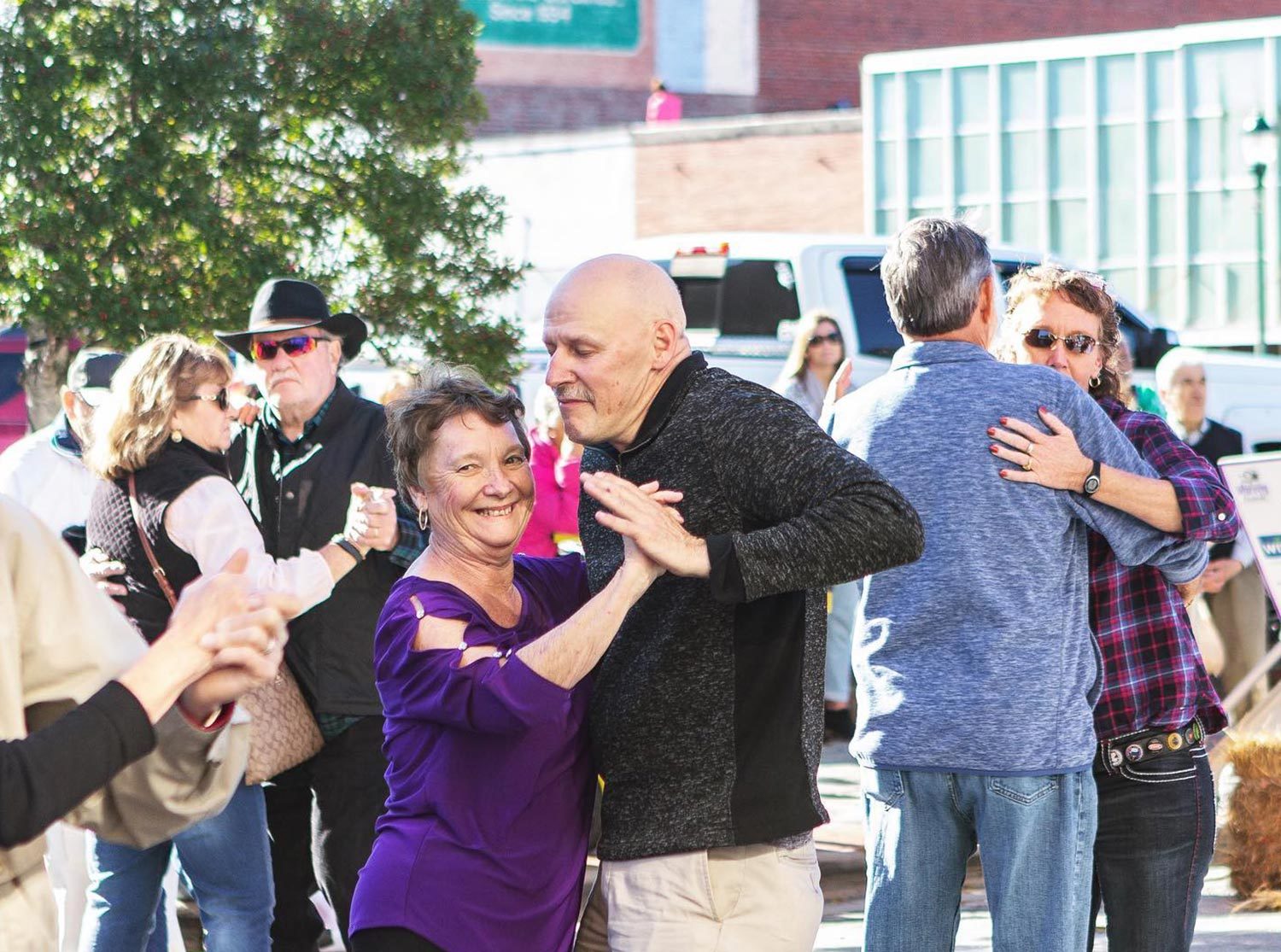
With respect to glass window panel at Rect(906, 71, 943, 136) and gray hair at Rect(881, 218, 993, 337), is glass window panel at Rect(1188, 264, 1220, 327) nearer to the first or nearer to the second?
glass window panel at Rect(906, 71, 943, 136)

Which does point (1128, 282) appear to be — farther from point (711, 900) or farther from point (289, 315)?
point (711, 900)

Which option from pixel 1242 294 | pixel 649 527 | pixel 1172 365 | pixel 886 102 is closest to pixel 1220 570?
pixel 1172 365

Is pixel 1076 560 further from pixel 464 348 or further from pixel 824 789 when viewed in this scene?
pixel 464 348

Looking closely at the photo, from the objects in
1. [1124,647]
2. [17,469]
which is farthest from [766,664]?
[17,469]

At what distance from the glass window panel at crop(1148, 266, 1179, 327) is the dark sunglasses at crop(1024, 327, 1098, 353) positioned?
30.9 m

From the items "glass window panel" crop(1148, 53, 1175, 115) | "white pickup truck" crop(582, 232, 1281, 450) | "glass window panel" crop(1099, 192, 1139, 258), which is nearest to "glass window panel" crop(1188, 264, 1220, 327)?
"glass window panel" crop(1099, 192, 1139, 258)

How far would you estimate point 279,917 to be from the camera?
5766 mm

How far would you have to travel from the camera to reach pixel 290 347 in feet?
18.8

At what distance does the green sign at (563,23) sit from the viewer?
41.2m

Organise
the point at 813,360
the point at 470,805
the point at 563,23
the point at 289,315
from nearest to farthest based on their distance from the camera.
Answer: the point at 470,805 < the point at 289,315 < the point at 813,360 < the point at 563,23

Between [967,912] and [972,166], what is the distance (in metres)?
29.4

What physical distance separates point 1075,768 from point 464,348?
7050 millimetres

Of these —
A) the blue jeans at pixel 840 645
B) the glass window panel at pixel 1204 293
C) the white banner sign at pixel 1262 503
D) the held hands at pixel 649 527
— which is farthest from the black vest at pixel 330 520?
the glass window panel at pixel 1204 293

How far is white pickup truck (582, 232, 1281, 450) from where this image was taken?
12156mm
